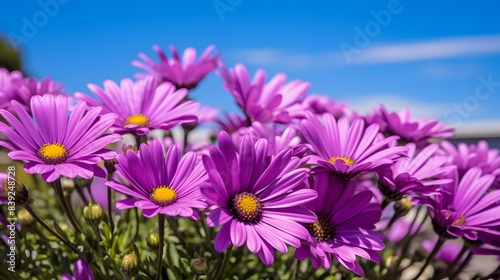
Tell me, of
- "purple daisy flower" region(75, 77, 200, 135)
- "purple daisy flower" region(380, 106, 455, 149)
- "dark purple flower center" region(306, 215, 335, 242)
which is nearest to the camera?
"dark purple flower center" region(306, 215, 335, 242)

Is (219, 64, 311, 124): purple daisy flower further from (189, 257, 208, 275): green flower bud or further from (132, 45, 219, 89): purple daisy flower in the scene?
(189, 257, 208, 275): green flower bud

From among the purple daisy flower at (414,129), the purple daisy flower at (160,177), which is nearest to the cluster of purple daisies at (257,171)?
the purple daisy flower at (160,177)

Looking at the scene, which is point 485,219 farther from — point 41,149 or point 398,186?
point 41,149

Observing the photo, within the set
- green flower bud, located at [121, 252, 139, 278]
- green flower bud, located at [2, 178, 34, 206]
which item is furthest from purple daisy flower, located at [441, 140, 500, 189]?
green flower bud, located at [2, 178, 34, 206]

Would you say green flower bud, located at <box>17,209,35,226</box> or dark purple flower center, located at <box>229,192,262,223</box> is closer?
dark purple flower center, located at <box>229,192,262,223</box>

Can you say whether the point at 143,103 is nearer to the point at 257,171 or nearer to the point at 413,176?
the point at 257,171

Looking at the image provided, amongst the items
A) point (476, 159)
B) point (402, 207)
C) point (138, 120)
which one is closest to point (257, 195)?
point (138, 120)
